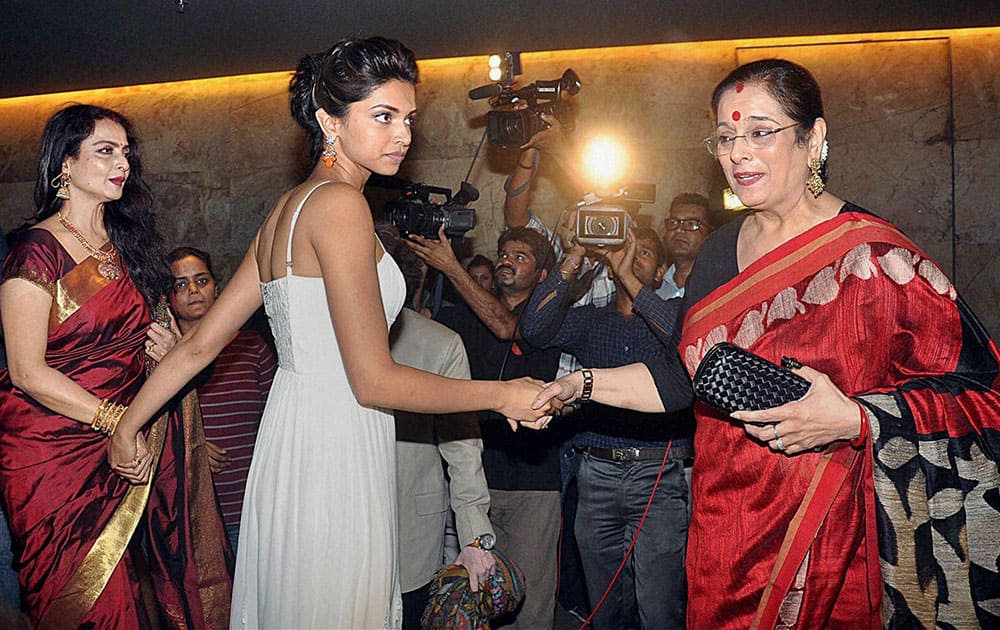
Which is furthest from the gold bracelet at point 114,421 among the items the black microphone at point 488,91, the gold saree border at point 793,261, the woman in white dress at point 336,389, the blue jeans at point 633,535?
the black microphone at point 488,91

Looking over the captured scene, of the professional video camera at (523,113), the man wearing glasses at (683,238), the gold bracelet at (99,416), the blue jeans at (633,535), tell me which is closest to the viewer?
the gold bracelet at (99,416)

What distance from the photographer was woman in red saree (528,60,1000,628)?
189 centimetres

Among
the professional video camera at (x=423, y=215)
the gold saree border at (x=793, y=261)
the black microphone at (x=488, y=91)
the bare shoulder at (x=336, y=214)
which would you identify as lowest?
the gold saree border at (x=793, y=261)

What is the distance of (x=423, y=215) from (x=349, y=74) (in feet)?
5.21

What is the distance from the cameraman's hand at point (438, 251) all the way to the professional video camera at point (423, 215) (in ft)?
0.78

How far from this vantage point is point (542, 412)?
2344 mm

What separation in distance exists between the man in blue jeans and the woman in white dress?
1590 mm

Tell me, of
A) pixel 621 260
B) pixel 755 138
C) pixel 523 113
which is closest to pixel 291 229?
pixel 755 138

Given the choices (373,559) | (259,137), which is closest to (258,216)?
(259,137)

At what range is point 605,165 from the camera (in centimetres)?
355

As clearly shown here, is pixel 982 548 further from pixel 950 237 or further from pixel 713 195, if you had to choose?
pixel 950 237

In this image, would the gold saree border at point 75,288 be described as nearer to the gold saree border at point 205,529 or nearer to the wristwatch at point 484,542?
the gold saree border at point 205,529

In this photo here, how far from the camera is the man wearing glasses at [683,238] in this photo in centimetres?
452

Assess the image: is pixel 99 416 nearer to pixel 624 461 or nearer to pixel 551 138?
pixel 624 461
